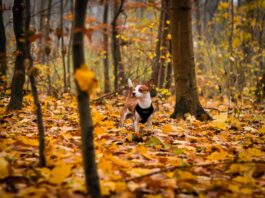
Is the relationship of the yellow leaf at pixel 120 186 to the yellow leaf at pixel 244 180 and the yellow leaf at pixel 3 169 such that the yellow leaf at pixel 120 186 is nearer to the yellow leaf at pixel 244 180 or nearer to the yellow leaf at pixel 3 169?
the yellow leaf at pixel 3 169

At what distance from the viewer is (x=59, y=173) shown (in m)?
2.80

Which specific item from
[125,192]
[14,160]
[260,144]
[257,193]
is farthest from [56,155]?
[260,144]

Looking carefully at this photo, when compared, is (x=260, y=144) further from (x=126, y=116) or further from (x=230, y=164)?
(x=126, y=116)

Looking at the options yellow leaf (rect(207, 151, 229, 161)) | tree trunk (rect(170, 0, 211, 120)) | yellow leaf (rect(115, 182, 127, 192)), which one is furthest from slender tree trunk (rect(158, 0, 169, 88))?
yellow leaf (rect(115, 182, 127, 192))

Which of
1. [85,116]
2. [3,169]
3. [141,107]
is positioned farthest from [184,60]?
[3,169]

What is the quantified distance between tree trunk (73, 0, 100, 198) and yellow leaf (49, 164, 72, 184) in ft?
1.39

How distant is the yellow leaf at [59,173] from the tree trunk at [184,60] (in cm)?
428

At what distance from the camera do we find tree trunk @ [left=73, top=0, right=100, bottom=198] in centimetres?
238

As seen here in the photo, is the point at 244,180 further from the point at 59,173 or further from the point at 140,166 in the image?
the point at 59,173

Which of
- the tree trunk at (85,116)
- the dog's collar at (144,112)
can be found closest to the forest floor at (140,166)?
the tree trunk at (85,116)

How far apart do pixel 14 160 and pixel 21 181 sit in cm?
48

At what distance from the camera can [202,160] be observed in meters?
3.64

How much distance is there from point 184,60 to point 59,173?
4585 mm

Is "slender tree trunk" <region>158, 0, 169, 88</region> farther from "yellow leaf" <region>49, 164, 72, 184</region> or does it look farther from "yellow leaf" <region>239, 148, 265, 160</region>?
"yellow leaf" <region>49, 164, 72, 184</region>
